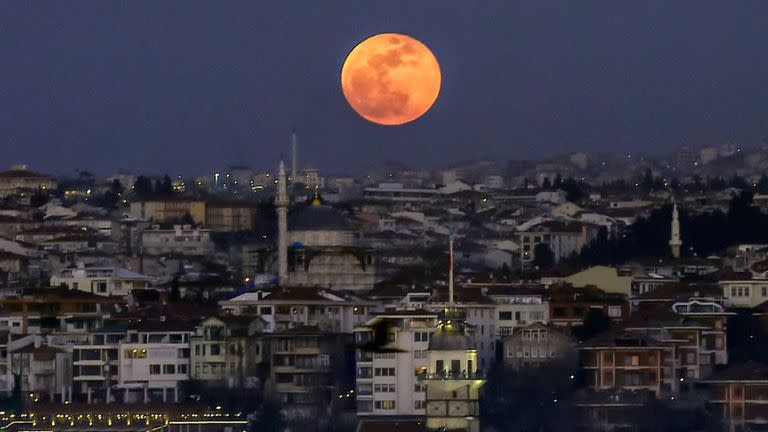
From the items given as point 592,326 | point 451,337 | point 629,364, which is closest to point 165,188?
point 592,326

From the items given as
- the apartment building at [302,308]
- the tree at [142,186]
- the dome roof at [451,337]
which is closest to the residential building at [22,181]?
the tree at [142,186]

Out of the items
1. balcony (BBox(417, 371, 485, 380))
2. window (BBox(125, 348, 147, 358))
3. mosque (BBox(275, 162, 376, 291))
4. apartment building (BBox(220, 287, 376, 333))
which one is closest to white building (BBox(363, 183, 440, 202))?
mosque (BBox(275, 162, 376, 291))

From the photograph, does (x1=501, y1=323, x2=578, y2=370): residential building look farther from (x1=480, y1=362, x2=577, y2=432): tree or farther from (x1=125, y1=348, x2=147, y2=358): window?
(x1=125, y1=348, x2=147, y2=358): window

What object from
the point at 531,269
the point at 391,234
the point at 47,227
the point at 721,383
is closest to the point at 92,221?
the point at 47,227

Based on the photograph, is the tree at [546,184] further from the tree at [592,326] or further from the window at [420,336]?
the window at [420,336]

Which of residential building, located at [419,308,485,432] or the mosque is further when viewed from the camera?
the mosque

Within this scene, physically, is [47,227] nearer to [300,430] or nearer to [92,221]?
[92,221]

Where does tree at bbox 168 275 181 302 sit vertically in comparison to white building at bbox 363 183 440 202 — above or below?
below
